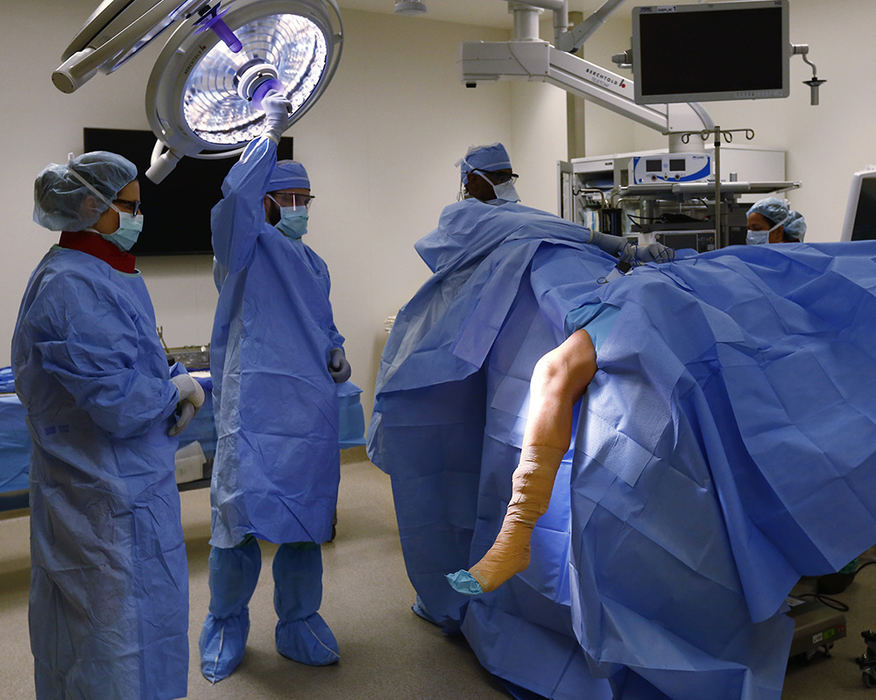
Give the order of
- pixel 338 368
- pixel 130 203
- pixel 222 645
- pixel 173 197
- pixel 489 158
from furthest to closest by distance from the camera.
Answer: pixel 173 197, pixel 489 158, pixel 338 368, pixel 222 645, pixel 130 203

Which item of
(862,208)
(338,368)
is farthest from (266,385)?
(862,208)

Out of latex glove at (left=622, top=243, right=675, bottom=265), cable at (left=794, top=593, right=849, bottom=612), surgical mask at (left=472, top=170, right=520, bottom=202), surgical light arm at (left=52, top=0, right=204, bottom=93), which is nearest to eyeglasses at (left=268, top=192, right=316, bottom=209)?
surgical mask at (left=472, top=170, right=520, bottom=202)

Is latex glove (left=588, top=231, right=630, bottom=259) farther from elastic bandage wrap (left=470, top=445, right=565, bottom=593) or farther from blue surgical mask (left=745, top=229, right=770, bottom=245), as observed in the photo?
blue surgical mask (left=745, top=229, right=770, bottom=245)

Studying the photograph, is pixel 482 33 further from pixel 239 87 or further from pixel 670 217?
pixel 239 87

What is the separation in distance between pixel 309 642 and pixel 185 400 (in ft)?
3.38

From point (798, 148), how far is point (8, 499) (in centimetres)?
453

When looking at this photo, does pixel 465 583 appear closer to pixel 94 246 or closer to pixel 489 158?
pixel 94 246

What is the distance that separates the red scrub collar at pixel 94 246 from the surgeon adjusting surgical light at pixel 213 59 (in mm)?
195

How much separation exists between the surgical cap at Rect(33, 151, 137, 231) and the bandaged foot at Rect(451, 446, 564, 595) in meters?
1.11

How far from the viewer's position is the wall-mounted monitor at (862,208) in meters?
3.18

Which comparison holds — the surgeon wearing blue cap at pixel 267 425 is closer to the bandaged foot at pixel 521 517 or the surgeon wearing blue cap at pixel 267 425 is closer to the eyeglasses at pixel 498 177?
the eyeglasses at pixel 498 177

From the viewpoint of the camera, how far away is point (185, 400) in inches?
80.4

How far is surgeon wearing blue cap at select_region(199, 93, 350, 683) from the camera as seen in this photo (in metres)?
2.49

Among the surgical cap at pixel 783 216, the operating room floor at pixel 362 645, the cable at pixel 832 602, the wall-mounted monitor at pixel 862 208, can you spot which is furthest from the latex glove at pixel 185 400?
the surgical cap at pixel 783 216
